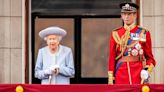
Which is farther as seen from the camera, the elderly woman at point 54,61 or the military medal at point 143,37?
the military medal at point 143,37

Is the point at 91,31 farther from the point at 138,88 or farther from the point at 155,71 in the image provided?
the point at 138,88

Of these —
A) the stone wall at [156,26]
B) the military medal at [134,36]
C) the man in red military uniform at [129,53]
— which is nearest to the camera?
the man in red military uniform at [129,53]

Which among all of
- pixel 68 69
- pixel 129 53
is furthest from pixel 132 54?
pixel 68 69

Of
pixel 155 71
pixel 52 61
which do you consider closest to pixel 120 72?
pixel 52 61

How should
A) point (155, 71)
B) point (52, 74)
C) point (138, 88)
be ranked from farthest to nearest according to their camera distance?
point (155, 71)
point (52, 74)
point (138, 88)

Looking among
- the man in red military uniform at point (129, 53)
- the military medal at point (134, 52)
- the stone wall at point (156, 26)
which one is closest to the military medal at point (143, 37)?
the man in red military uniform at point (129, 53)

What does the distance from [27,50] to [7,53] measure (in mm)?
318

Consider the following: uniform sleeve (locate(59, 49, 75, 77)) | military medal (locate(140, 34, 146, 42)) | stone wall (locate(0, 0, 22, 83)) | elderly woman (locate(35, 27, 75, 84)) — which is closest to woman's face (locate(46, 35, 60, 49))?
elderly woman (locate(35, 27, 75, 84))

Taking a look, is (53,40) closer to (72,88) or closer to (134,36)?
(72,88)

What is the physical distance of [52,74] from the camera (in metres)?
8.00

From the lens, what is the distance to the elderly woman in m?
7.96

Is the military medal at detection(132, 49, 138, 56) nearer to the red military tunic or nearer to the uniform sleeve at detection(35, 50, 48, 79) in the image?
the red military tunic

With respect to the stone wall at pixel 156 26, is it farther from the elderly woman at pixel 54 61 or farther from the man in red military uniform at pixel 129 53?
the elderly woman at pixel 54 61

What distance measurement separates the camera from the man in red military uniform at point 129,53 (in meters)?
8.16
